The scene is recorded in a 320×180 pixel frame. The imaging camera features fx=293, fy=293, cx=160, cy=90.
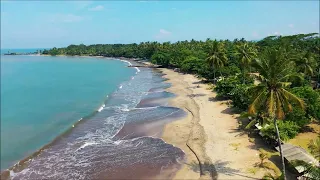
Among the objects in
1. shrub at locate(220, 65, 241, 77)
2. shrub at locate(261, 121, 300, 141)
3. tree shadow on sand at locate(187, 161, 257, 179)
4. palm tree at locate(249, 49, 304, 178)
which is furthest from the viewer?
shrub at locate(220, 65, 241, 77)

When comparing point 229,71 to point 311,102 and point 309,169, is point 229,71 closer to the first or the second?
point 311,102

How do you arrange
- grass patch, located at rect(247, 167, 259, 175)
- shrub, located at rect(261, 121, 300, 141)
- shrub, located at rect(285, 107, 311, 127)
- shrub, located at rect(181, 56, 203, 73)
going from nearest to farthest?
grass patch, located at rect(247, 167, 259, 175)
shrub, located at rect(261, 121, 300, 141)
shrub, located at rect(285, 107, 311, 127)
shrub, located at rect(181, 56, 203, 73)

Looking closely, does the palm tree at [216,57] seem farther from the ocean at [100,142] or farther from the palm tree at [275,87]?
the palm tree at [275,87]

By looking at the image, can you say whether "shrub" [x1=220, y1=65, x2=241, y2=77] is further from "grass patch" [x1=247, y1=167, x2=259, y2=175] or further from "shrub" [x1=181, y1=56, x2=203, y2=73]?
"grass patch" [x1=247, y1=167, x2=259, y2=175]

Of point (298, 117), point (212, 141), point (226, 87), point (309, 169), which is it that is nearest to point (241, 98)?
point (298, 117)

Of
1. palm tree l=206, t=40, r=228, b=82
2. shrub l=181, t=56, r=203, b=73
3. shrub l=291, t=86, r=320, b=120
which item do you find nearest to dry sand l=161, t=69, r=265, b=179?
shrub l=291, t=86, r=320, b=120

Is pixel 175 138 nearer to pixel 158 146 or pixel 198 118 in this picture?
pixel 158 146
